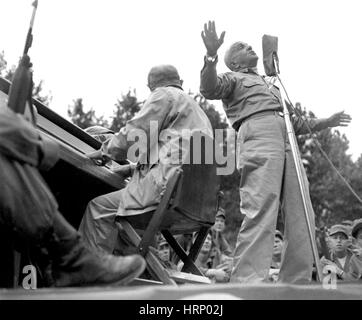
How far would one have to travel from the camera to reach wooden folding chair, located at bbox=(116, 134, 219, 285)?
4.07m

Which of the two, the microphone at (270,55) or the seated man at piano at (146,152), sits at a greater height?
the microphone at (270,55)

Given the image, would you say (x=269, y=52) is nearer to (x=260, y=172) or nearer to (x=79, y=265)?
(x=260, y=172)

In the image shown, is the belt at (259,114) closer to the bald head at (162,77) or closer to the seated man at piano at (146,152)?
the seated man at piano at (146,152)

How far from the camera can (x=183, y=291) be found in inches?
90.7

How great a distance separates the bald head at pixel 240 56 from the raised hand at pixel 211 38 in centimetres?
66

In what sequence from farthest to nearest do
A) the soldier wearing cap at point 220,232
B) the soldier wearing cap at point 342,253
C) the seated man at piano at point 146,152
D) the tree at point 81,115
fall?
the tree at point 81,115, the soldier wearing cap at point 220,232, the soldier wearing cap at point 342,253, the seated man at piano at point 146,152

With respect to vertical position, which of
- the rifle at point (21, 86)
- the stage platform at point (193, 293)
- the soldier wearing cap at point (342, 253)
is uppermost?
the rifle at point (21, 86)

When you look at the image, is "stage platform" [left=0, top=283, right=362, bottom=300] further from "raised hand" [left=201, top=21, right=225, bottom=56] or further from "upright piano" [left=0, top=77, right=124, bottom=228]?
"raised hand" [left=201, top=21, right=225, bottom=56]

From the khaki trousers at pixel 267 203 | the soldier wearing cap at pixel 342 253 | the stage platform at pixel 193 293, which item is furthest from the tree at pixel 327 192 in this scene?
the stage platform at pixel 193 293

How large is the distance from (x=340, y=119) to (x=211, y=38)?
1.46 metres

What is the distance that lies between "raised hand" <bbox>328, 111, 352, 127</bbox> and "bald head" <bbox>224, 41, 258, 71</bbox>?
799 mm

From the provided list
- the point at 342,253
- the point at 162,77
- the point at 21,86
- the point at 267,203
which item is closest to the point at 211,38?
the point at 162,77

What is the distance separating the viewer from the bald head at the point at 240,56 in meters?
5.16
